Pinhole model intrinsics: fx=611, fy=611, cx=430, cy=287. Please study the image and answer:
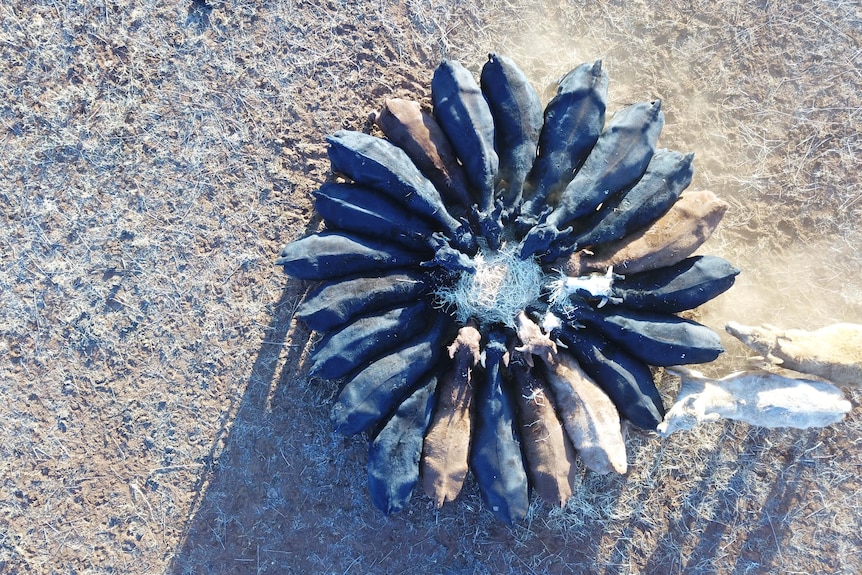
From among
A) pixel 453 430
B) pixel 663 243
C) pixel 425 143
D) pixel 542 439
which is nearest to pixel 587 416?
pixel 542 439

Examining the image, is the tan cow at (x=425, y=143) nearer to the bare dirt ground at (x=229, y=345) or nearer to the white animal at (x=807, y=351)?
the bare dirt ground at (x=229, y=345)

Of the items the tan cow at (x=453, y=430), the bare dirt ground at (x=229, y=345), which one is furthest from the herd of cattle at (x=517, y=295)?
the bare dirt ground at (x=229, y=345)

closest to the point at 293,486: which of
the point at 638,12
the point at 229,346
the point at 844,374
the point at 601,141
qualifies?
the point at 229,346

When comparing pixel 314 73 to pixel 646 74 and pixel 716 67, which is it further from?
pixel 716 67

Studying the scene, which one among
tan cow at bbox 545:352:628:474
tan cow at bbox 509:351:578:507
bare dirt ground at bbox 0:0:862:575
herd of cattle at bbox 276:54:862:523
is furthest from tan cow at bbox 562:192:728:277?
bare dirt ground at bbox 0:0:862:575

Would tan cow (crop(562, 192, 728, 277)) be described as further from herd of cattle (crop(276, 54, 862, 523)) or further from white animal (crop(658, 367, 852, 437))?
white animal (crop(658, 367, 852, 437))

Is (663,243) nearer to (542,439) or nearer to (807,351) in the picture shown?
(807,351)

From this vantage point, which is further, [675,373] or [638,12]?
[638,12]
